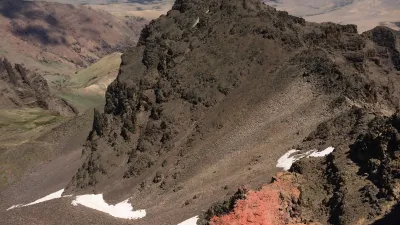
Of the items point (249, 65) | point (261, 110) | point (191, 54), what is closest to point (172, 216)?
point (261, 110)

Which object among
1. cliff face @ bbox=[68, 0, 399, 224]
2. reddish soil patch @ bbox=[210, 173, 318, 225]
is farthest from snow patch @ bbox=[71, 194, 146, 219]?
reddish soil patch @ bbox=[210, 173, 318, 225]

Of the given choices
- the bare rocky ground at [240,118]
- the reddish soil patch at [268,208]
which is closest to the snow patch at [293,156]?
the bare rocky ground at [240,118]

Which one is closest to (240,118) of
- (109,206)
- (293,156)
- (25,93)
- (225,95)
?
(225,95)

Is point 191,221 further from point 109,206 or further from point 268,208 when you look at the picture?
point 109,206

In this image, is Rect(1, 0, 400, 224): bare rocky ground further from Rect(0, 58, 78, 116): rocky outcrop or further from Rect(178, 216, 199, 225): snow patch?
Rect(0, 58, 78, 116): rocky outcrop

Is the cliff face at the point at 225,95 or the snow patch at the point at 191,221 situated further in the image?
the cliff face at the point at 225,95

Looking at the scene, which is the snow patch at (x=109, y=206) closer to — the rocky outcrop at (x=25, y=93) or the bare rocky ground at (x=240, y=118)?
the bare rocky ground at (x=240, y=118)
